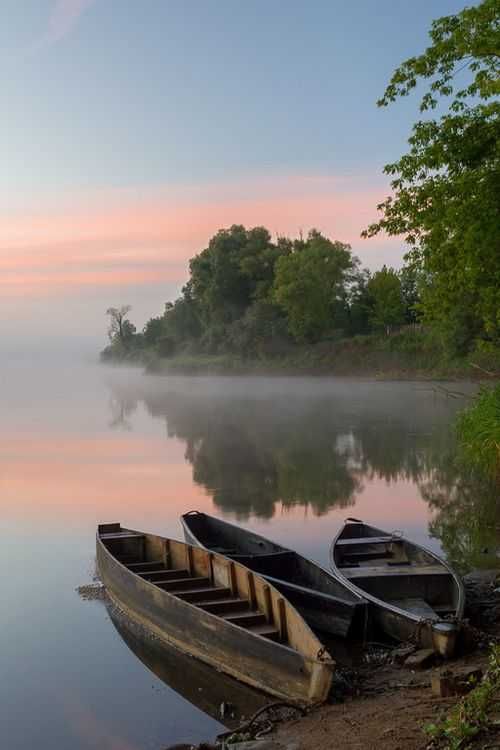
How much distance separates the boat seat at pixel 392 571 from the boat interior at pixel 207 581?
1.64m

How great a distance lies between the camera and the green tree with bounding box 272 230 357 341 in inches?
2859

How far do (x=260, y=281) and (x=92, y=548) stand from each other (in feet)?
226

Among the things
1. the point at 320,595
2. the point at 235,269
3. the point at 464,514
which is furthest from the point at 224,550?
the point at 235,269

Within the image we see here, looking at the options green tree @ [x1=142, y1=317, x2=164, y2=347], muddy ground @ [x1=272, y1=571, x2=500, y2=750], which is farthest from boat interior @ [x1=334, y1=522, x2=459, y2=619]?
green tree @ [x1=142, y1=317, x2=164, y2=347]

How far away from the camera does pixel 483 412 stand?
675 inches

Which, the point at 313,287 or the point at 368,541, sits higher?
the point at 313,287

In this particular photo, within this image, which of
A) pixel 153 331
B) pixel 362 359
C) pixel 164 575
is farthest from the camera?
pixel 153 331

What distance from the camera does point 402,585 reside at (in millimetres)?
10477

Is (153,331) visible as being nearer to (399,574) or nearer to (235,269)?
(235,269)

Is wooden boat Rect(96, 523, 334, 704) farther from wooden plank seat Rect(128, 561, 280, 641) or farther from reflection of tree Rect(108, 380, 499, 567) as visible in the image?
reflection of tree Rect(108, 380, 499, 567)

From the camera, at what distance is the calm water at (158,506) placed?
28.5 ft

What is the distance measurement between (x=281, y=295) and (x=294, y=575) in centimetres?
6275

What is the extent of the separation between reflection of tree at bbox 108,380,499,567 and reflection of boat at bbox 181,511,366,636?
3.59m

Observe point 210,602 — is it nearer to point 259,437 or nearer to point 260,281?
point 259,437
